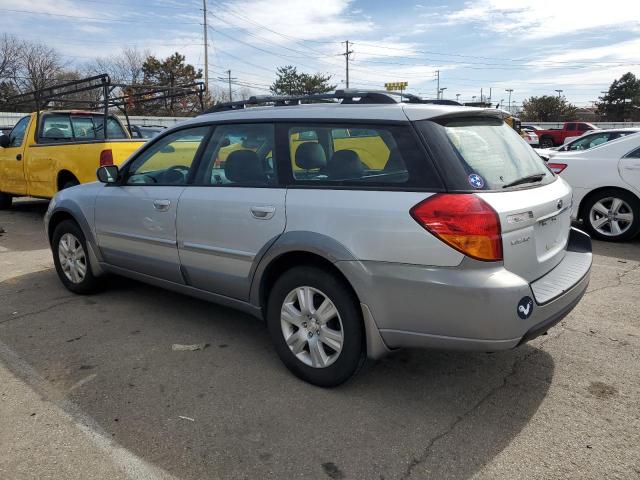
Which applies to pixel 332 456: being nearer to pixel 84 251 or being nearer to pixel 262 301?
pixel 262 301

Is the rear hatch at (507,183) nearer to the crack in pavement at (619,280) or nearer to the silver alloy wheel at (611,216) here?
the crack in pavement at (619,280)

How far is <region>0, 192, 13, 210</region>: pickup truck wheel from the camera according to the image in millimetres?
10377

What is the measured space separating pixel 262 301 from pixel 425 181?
4.46ft

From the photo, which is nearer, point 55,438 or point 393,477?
point 393,477

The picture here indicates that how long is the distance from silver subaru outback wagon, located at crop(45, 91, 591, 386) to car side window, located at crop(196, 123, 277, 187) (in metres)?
0.01

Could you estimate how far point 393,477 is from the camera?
2.36 m

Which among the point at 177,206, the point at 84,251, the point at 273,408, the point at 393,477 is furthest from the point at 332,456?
the point at 84,251

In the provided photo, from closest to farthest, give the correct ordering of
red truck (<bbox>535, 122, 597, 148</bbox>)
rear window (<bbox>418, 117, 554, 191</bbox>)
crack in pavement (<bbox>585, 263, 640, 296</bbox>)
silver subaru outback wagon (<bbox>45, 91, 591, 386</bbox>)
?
1. silver subaru outback wagon (<bbox>45, 91, 591, 386</bbox>)
2. rear window (<bbox>418, 117, 554, 191</bbox>)
3. crack in pavement (<bbox>585, 263, 640, 296</bbox>)
4. red truck (<bbox>535, 122, 597, 148</bbox>)

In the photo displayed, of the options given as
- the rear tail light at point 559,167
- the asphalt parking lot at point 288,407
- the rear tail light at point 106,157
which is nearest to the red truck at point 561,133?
the rear tail light at point 559,167

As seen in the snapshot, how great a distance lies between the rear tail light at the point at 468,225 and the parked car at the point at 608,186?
5.38 m

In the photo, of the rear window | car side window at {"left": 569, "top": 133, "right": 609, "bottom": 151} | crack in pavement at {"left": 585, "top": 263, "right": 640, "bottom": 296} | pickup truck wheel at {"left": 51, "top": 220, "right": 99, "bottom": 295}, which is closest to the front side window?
the rear window

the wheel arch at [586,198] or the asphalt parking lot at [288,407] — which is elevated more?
the wheel arch at [586,198]

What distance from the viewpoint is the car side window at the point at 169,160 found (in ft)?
12.9

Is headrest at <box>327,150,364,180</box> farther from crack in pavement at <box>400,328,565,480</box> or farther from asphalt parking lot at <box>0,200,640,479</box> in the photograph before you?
crack in pavement at <box>400,328,565,480</box>
